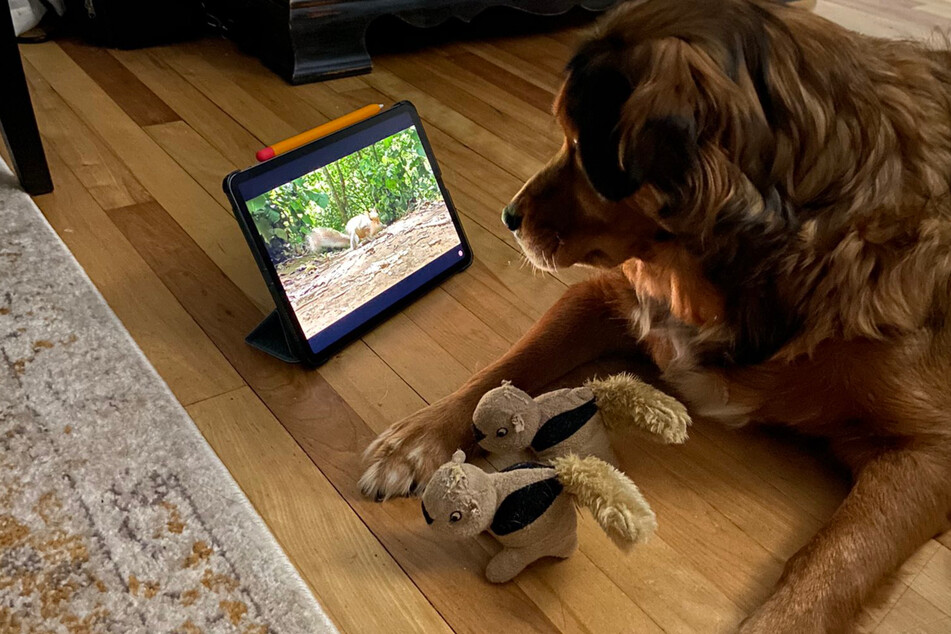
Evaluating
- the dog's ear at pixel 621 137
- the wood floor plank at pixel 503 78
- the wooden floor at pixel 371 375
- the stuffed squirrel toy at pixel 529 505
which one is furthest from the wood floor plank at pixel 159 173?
the wood floor plank at pixel 503 78

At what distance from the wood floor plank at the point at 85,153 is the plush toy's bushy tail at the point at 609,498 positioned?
57.2 inches

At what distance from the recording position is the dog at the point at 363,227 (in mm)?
1793

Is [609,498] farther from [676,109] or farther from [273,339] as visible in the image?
[273,339]

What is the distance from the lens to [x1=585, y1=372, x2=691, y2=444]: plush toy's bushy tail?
1.34 m

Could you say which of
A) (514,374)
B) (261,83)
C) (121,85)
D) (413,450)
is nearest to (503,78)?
(261,83)

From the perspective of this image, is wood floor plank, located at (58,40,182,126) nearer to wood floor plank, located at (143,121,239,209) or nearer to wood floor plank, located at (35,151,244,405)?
wood floor plank, located at (143,121,239,209)

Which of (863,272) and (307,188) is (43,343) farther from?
(863,272)

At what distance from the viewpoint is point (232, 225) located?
213 cm

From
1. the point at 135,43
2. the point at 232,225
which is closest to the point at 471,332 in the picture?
the point at 232,225

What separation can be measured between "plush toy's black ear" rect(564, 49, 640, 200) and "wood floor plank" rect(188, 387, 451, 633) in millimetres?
652

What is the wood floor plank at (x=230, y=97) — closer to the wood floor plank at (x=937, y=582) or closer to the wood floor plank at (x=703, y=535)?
the wood floor plank at (x=703, y=535)

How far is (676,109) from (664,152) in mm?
57

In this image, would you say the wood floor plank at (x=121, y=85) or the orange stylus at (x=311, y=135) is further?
the wood floor plank at (x=121, y=85)

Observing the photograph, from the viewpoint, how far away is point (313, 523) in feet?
4.53
